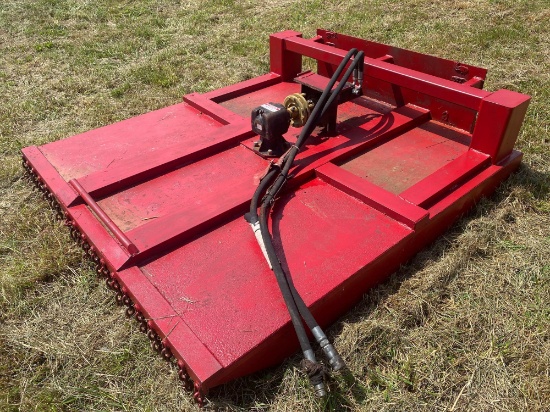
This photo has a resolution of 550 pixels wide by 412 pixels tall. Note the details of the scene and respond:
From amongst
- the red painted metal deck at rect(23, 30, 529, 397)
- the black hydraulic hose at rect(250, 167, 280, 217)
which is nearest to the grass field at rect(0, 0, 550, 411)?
the red painted metal deck at rect(23, 30, 529, 397)

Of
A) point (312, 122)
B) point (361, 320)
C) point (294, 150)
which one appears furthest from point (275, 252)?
point (312, 122)

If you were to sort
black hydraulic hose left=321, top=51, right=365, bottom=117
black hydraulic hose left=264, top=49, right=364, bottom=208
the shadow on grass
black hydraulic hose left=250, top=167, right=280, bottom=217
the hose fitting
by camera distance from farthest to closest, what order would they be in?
black hydraulic hose left=321, top=51, right=365, bottom=117, black hydraulic hose left=264, top=49, right=364, bottom=208, black hydraulic hose left=250, top=167, right=280, bottom=217, the shadow on grass, the hose fitting

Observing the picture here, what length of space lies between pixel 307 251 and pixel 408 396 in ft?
2.35

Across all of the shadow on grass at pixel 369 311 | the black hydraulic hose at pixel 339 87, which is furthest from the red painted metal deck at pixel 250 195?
the black hydraulic hose at pixel 339 87

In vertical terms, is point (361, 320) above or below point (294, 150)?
below

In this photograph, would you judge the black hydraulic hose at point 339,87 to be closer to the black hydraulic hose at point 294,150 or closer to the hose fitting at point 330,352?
the black hydraulic hose at point 294,150

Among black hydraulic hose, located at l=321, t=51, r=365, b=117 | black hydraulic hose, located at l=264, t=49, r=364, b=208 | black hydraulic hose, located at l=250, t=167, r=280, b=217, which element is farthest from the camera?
black hydraulic hose, located at l=321, t=51, r=365, b=117

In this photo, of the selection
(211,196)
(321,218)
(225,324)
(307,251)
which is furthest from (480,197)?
(225,324)

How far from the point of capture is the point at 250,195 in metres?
2.44

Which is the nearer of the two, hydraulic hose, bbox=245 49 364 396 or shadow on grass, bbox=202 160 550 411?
hydraulic hose, bbox=245 49 364 396

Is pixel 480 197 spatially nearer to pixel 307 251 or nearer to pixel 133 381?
pixel 307 251

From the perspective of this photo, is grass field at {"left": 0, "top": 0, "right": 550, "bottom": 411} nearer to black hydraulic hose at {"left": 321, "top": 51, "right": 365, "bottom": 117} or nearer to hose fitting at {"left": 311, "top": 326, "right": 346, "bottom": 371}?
hose fitting at {"left": 311, "top": 326, "right": 346, "bottom": 371}

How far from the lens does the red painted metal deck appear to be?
1923mm

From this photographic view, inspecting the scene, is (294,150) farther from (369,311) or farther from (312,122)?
(369,311)
